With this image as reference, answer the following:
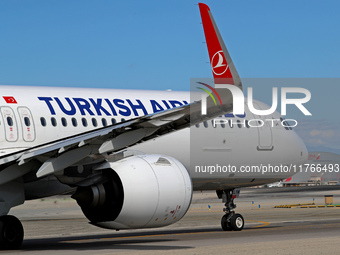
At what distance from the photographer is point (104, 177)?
15391mm

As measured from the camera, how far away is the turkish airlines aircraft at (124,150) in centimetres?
1402

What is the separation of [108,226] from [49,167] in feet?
6.85

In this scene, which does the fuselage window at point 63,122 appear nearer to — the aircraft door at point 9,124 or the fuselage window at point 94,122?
the fuselage window at point 94,122

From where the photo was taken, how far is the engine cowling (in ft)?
49.0

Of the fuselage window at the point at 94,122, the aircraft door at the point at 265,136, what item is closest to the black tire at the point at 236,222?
the aircraft door at the point at 265,136

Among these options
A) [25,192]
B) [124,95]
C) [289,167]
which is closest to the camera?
[25,192]

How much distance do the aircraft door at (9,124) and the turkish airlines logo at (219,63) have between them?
517cm

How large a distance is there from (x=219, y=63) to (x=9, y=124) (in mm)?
5431

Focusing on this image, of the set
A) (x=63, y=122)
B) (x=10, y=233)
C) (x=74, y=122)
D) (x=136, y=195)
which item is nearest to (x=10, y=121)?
(x=63, y=122)

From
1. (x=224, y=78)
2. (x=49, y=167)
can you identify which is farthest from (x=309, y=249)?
(x=49, y=167)

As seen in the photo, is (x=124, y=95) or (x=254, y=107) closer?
(x=124, y=95)

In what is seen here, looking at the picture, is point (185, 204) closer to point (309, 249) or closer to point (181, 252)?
point (181, 252)

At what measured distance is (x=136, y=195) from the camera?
15.0 meters

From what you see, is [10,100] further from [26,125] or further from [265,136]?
[265,136]
